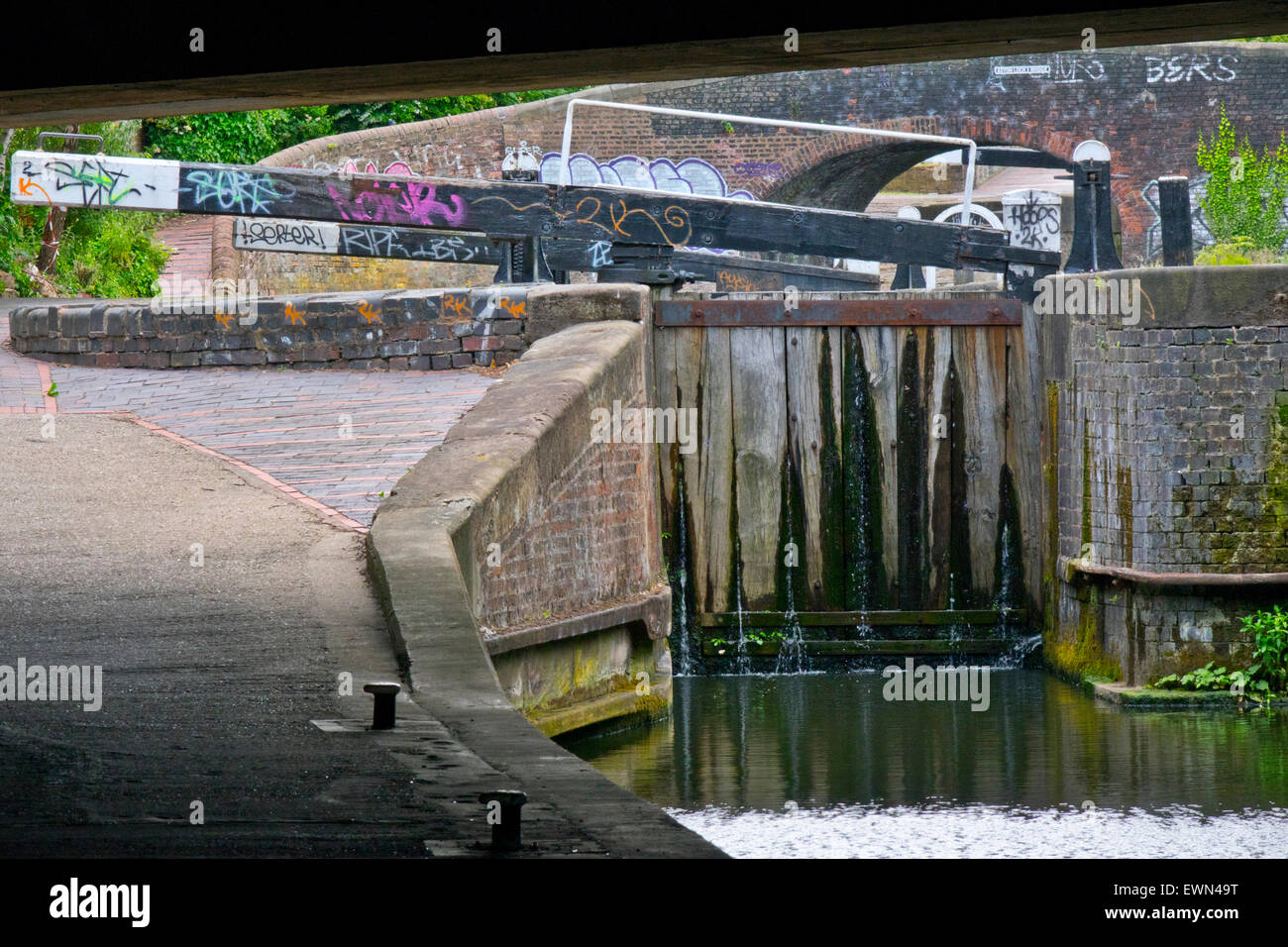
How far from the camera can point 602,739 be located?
8.40 m

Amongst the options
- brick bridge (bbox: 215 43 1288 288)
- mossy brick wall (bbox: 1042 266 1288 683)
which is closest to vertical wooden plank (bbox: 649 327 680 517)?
mossy brick wall (bbox: 1042 266 1288 683)

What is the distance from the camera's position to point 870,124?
898 inches

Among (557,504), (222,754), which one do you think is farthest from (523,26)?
(557,504)

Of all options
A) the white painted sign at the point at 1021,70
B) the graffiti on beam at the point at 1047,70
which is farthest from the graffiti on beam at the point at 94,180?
the white painted sign at the point at 1021,70

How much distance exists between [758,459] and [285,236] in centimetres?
446

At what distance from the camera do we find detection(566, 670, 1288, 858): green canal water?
6996 millimetres

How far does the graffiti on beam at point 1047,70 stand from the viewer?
2198 cm

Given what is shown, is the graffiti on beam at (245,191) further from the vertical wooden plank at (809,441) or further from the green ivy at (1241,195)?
the green ivy at (1241,195)

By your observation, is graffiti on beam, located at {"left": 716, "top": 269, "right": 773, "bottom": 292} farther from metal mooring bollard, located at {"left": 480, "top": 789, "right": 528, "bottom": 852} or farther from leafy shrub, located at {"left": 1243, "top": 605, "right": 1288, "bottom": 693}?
metal mooring bollard, located at {"left": 480, "top": 789, "right": 528, "bottom": 852}

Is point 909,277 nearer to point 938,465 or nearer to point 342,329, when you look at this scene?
point 938,465

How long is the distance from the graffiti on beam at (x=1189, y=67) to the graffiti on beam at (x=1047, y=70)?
0.74 metres

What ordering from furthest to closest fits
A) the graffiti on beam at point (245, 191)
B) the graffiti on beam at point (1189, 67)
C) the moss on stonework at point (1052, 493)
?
1. the graffiti on beam at point (1189, 67)
2. the graffiti on beam at point (245, 191)
3. the moss on stonework at point (1052, 493)

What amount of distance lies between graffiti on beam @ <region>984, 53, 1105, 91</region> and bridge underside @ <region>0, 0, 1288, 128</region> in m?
17.6

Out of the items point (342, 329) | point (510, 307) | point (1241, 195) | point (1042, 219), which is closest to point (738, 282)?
point (1042, 219)
